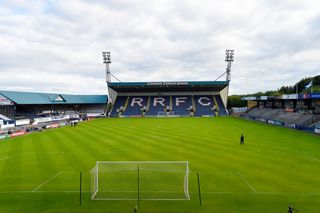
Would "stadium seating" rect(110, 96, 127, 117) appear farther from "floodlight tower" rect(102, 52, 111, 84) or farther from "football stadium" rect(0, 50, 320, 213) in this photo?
"football stadium" rect(0, 50, 320, 213)

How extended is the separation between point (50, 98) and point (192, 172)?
60.9m

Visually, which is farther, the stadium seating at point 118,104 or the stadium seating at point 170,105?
the stadium seating at point 118,104

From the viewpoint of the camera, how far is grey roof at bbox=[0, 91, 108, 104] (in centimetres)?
5169

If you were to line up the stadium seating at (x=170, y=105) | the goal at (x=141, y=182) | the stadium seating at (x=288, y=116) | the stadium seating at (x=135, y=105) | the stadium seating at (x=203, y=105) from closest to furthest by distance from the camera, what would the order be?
the goal at (x=141, y=182)
the stadium seating at (x=288, y=116)
the stadium seating at (x=203, y=105)
the stadium seating at (x=170, y=105)
the stadium seating at (x=135, y=105)

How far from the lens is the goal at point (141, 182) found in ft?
39.7

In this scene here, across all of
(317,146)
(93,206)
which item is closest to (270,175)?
(93,206)

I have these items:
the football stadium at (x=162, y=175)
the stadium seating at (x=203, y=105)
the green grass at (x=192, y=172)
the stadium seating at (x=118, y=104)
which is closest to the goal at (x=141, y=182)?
→ the football stadium at (x=162, y=175)

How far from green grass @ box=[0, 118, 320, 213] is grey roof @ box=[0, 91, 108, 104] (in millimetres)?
31723

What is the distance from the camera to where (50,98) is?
64.6m

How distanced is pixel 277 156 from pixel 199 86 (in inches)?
2090

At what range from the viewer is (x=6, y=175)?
15.7 meters

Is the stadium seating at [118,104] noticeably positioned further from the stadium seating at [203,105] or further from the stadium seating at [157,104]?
the stadium seating at [203,105]

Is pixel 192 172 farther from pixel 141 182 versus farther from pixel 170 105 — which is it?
pixel 170 105

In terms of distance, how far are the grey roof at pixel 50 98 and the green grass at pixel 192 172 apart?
31723mm
